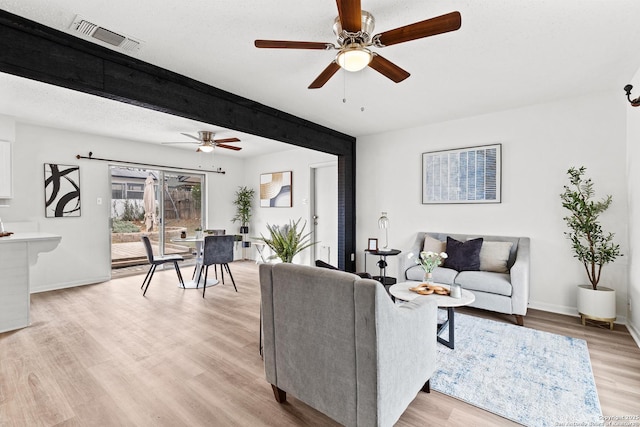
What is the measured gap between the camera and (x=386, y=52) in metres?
2.53

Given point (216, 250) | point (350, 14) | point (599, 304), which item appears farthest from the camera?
point (216, 250)

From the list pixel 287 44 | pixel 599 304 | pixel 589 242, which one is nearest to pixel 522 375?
pixel 599 304

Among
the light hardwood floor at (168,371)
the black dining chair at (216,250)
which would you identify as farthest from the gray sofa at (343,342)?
the black dining chair at (216,250)

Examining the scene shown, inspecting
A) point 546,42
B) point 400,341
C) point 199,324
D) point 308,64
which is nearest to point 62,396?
point 199,324

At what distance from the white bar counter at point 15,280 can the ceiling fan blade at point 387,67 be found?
397 centimetres

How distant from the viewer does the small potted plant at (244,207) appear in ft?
23.8

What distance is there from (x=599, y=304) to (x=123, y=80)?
4.94 metres

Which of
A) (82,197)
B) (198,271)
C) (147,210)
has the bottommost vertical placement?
(198,271)

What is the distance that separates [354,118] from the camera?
4.27 m

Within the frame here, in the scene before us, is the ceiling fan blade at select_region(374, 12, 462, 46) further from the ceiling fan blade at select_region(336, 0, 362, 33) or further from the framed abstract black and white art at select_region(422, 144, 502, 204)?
the framed abstract black and white art at select_region(422, 144, 502, 204)

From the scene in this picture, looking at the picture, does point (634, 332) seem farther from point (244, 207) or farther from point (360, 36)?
point (244, 207)

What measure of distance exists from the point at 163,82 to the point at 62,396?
2570 millimetres

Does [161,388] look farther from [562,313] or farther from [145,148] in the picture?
[145,148]

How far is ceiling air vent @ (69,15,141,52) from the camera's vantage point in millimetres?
2092
